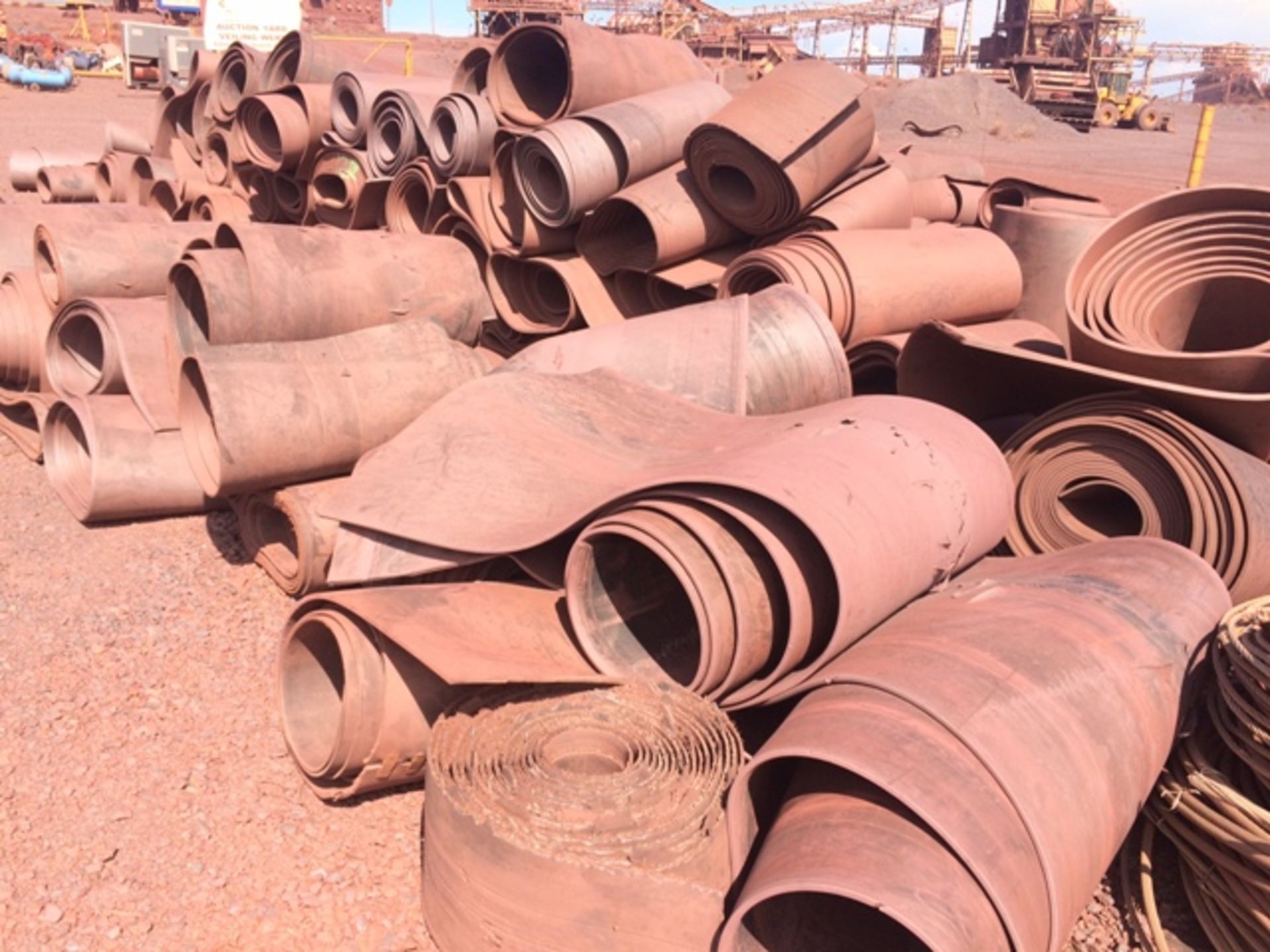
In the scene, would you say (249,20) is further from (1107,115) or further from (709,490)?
(1107,115)

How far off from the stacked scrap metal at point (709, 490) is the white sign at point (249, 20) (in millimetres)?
13334

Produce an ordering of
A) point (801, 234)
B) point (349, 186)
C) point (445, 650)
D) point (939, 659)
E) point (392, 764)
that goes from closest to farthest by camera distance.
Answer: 1. point (939, 659)
2. point (445, 650)
3. point (392, 764)
4. point (801, 234)
5. point (349, 186)

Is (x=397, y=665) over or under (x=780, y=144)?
under

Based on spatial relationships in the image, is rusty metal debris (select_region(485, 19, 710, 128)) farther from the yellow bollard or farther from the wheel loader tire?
the wheel loader tire

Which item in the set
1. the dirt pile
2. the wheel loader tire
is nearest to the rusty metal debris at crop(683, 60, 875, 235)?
the dirt pile

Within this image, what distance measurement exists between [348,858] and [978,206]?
6.09 meters

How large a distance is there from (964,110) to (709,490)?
24222 millimetres

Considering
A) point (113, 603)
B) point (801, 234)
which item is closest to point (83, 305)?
point (113, 603)

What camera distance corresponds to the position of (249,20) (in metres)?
17.6

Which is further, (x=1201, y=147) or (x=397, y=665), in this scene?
(x=1201, y=147)

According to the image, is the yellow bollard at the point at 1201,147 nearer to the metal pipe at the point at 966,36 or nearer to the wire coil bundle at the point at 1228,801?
the wire coil bundle at the point at 1228,801

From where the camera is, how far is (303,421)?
4027mm

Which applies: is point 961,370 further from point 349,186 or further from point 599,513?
point 349,186

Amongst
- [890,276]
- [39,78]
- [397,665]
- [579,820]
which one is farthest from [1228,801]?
[39,78]
